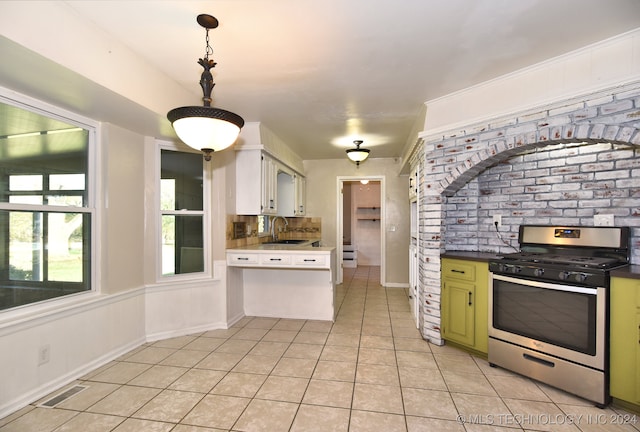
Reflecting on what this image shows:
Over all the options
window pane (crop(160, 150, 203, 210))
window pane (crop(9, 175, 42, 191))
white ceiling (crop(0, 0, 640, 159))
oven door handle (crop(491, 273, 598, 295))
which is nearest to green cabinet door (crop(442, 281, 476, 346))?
oven door handle (crop(491, 273, 598, 295))

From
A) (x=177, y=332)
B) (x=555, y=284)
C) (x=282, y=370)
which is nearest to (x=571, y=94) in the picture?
(x=555, y=284)

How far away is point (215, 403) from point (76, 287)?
5.24ft

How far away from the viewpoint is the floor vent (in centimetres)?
219

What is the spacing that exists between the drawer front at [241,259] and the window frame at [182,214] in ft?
0.76

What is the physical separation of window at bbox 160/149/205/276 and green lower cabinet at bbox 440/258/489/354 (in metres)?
2.68

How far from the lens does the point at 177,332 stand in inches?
135

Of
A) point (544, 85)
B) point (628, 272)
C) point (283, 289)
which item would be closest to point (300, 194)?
point (283, 289)

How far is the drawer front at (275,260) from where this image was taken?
142 inches

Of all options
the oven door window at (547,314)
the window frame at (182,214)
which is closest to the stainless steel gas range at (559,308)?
the oven door window at (547,314)

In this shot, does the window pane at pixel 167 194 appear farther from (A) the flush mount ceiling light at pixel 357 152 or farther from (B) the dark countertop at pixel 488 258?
(B) the dark countertop at pixel 488 258

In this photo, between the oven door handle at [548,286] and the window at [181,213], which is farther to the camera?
the window at [181,213]

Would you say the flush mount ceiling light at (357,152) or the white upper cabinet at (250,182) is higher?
the flush mount ceiling light at (357,152)

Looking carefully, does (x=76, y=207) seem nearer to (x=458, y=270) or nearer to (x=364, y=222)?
(x=458, y=270)

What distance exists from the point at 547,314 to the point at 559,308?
106 mm
